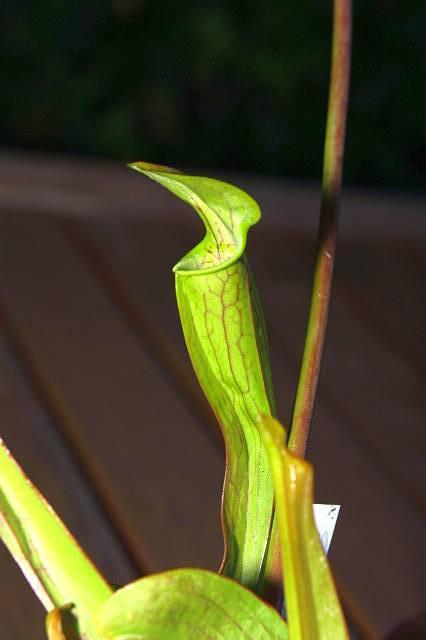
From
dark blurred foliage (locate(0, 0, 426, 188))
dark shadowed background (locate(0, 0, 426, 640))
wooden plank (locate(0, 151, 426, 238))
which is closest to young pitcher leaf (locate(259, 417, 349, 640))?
dark shadowed background (locate(0, 0, 426, 640))

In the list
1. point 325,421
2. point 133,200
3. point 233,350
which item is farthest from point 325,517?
point 133,200

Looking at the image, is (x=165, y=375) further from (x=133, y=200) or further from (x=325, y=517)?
(x=325, y=517)

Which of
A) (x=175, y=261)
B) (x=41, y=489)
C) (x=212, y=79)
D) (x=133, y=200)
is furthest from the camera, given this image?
(x=212, y=79)

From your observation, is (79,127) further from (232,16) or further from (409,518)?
(409,518)

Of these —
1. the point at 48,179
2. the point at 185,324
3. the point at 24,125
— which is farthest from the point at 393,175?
the point at 185,324

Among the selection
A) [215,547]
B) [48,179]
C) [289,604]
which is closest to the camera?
[289,604]
